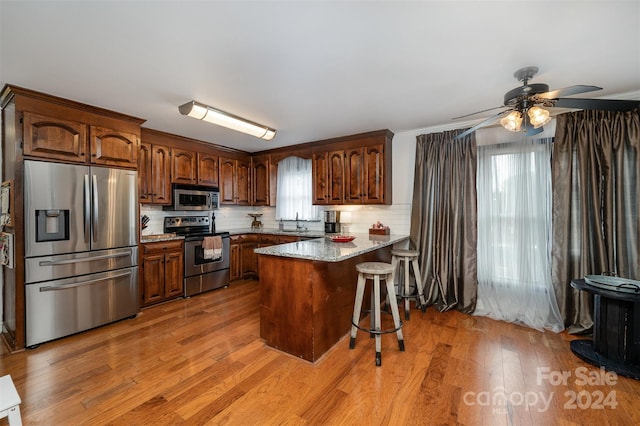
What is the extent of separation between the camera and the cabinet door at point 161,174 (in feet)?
12.6

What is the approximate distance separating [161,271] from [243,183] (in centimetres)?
213

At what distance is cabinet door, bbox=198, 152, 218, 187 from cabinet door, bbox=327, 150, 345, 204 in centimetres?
197

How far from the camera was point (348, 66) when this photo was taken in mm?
2086

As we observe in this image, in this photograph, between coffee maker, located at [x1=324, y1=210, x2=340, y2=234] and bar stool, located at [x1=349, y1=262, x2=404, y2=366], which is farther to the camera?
coffee maker, located at [x1=324, y1=210, x2=340, y2=234]

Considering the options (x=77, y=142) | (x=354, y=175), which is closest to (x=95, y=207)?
(x=77, y=142)

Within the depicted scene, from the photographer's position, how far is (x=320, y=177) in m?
4.36

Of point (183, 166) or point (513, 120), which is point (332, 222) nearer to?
point (183, 166)

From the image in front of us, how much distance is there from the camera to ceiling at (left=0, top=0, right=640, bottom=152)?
150cm

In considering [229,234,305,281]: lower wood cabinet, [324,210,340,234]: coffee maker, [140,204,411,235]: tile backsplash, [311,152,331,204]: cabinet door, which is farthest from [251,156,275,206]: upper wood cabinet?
[324,210,340,234]: coffee maker

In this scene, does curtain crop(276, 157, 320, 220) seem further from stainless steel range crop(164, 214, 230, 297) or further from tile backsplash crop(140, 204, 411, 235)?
stainless steel range crop(164, 214, 230, 297)

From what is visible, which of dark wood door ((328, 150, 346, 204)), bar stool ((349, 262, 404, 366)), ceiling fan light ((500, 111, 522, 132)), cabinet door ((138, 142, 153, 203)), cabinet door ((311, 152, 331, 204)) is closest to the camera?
ceiling fan light ((500, 111, 522, 132))

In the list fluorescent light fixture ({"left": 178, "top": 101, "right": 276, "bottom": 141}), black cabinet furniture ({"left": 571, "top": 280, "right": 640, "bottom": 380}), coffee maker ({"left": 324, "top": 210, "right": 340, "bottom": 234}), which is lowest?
black cabinet furniture ({"left": 571, "top": 280, "right": 640, "bottom": 380})

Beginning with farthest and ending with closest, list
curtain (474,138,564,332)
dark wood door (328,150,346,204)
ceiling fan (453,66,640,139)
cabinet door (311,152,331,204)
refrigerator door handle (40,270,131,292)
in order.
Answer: cabinet door (311,152,331,204) → dark wood door (328,150,346,204) → curtain (474,138,564,332) → refrigerator door handle (40,270,131,292) → ceiling fan (453,66,640,139)

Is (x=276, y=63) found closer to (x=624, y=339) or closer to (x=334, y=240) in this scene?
(x=334, y=240)
